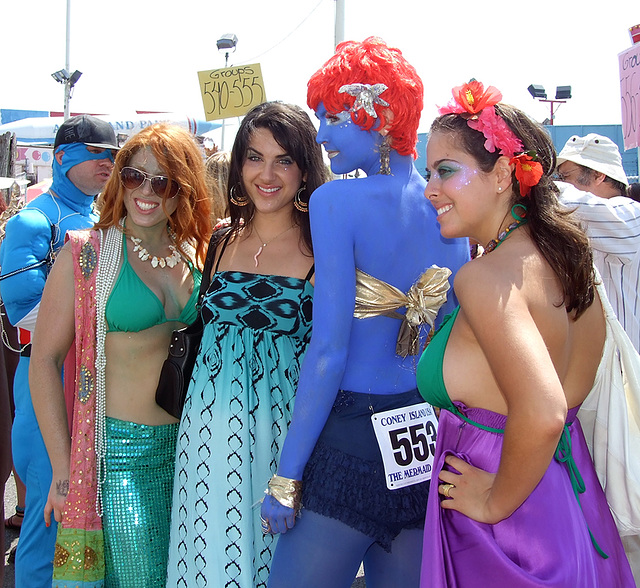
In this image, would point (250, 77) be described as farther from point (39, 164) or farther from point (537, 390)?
point (39, 164)

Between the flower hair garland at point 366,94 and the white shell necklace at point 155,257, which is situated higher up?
the flower hair garland at point 366,94

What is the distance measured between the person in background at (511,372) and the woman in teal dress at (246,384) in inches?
30.1

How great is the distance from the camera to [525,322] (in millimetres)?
1350

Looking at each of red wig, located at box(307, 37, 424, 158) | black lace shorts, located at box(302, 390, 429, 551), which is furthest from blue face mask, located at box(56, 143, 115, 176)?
black lace shorts, located at box(302, 390, 429, 551)

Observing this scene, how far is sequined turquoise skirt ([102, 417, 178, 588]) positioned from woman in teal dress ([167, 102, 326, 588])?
0.59 feet

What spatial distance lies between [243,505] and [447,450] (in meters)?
→ 0.89

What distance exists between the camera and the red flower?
152cm

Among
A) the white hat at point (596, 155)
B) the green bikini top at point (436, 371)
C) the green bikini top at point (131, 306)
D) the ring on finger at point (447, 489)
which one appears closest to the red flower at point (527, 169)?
the green bikini top at point (436, 371)

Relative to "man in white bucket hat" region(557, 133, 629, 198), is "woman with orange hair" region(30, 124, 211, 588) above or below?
below

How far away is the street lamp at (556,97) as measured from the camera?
1566cm

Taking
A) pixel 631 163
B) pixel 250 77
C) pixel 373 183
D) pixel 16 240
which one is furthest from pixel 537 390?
pixel 631 163

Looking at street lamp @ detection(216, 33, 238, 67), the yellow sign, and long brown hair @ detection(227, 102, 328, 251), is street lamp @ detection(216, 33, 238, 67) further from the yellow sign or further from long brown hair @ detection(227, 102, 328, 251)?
long brown hair @ detection(227, 102, 328, 251)

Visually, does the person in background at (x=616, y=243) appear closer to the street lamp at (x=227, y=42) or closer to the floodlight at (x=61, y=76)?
the street lamp at (x=227, y=42)

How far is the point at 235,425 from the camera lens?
223 cm
